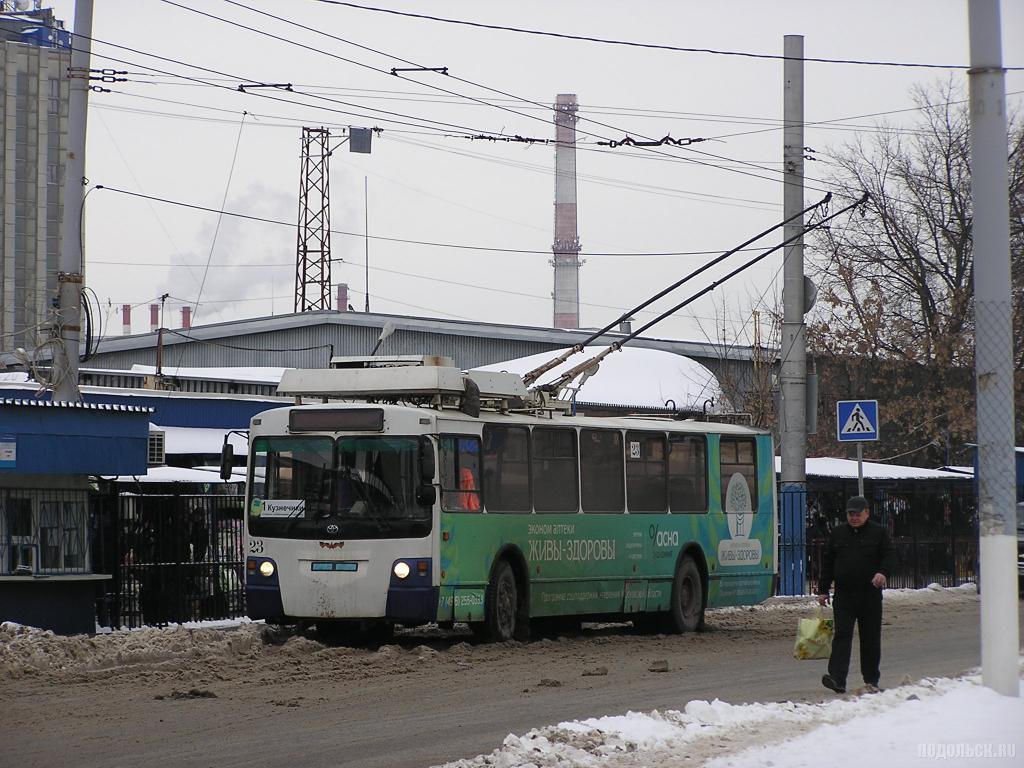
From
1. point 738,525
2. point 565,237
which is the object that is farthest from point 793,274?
point 565,237

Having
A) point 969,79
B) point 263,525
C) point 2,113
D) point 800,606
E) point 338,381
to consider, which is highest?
point 2,113

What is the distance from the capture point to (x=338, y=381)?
1867 cm

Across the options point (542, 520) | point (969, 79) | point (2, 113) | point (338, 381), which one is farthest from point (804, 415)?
point (2, 113)

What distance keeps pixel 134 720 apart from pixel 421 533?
577 centimetres

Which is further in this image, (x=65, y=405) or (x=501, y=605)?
(x=65, y=405)

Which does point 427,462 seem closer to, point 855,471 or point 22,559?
point 22,559

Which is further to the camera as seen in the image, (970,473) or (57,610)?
(970,473)

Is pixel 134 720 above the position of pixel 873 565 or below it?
below

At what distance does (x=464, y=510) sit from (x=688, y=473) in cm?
493

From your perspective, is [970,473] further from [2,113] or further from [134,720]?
[2,113]

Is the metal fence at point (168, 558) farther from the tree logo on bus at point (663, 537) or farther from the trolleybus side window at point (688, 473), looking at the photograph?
the trolleybus side window at point (688, 473)

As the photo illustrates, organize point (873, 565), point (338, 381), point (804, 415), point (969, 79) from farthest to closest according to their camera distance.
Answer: point (804, 415) → point (338, 381) → point (873, 565) → point (969, 79)

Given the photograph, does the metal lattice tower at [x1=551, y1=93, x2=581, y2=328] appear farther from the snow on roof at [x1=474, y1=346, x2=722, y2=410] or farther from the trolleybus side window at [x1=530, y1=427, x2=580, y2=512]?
the trolleybus side window at [x1=530, y1=427, x2=580, y2=512]

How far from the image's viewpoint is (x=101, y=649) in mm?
16594
